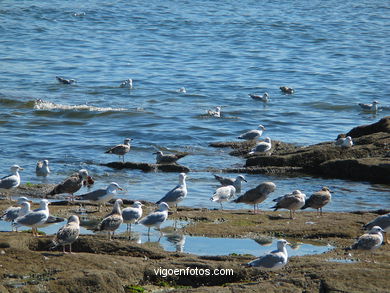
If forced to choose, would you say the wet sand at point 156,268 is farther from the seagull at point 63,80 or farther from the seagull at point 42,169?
the seagull at point 63,80

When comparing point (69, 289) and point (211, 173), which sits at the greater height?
point (69, 289)

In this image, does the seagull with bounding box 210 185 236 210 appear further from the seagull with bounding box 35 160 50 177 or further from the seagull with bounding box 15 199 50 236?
the seagull with bounding box 35 160 50 177

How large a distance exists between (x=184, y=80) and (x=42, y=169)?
17.7m

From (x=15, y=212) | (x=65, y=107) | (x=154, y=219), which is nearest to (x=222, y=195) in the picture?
(x=154, y=219)

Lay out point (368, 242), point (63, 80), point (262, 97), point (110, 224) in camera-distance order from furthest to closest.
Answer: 1. point (63, 80)
2. point (262, 97)
3. point (110, 224)
4. point (368, 242)

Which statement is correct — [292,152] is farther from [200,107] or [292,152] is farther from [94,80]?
[94,80]

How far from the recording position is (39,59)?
3947cm

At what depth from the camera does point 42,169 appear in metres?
18.6

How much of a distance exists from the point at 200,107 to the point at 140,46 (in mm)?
15270

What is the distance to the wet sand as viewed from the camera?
9.21 m

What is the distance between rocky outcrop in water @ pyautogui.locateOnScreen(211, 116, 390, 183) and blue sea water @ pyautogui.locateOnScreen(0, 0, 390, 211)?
0.50 m

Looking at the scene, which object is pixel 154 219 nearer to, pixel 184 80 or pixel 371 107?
pixel 371 107

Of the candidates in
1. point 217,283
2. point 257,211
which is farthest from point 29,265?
point 257,211

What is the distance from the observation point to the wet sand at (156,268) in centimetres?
921
